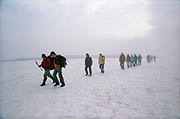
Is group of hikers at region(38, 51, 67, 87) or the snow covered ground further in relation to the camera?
group of hikers at region(38, 51, 67, 87)

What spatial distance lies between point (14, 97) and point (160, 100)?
268 inches

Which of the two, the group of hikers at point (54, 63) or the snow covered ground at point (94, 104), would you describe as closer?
the snow covered ground at point (94, 104)

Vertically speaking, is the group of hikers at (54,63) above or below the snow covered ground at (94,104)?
above

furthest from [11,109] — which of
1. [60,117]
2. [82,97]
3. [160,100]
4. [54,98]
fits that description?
[160,100]

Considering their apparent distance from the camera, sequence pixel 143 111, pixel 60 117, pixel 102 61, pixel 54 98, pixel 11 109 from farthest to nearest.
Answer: pixel 102 61, pixel 54 98, pixel 11 109, pixel 143 111, pixel 60 117

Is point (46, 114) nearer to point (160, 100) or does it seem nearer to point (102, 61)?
point (160, 100)

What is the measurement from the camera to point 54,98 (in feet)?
18.2

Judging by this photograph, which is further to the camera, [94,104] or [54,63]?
[54,63]

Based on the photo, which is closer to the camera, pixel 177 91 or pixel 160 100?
pixel 160 100

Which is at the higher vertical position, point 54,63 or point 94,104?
point 54,63

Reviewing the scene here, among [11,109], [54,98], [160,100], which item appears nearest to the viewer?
[11,109]

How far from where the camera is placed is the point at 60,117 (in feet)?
13.4

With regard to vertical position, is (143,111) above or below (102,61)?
below

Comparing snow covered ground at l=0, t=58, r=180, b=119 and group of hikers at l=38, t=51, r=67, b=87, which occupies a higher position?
group of hikers at l=38, t=51, r=67, b=87
